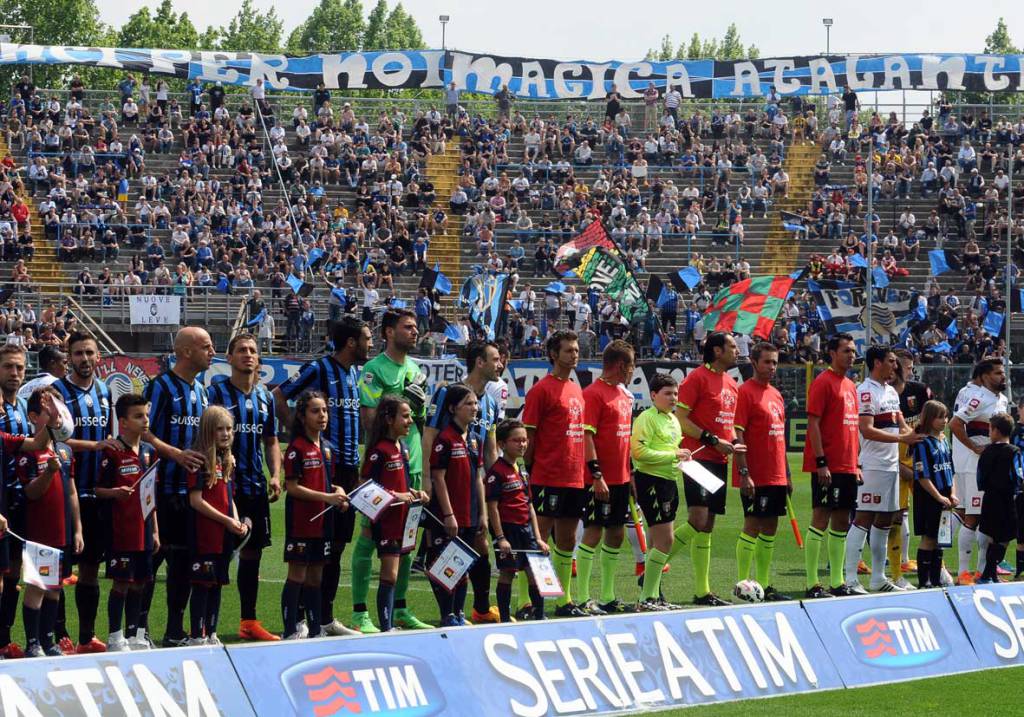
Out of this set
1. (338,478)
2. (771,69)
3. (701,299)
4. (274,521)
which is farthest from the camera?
(771,69)

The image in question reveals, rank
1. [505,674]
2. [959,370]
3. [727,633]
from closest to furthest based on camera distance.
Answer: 1. [505,674]
2. [727,633]
3. [959,370]

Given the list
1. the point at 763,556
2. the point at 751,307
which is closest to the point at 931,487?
the point at 763,556

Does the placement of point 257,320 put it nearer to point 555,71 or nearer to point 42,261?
point 42,261

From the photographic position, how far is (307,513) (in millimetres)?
10328

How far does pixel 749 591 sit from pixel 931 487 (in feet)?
6.84

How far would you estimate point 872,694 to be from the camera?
9609mm

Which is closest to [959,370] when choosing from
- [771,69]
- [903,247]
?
[903,247]

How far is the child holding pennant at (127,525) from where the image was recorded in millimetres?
9742

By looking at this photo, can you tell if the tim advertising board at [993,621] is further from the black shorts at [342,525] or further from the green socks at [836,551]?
the black shorts at [342,525]

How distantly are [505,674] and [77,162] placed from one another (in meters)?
38.9

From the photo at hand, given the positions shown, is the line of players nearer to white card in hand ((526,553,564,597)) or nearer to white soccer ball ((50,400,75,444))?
white soccer ball ((50,400,75,444))

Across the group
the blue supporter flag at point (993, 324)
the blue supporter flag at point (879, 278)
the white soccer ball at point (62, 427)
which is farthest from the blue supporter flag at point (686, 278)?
the white soccer ball at point (62, 427)

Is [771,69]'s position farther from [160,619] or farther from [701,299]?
[160,619]

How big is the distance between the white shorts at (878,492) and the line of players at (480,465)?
1 centimetres
